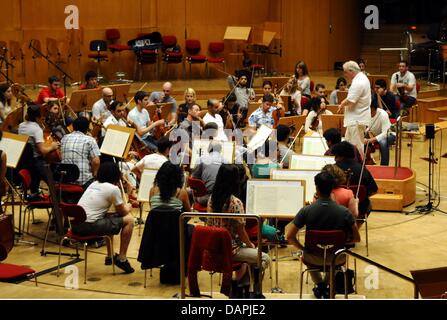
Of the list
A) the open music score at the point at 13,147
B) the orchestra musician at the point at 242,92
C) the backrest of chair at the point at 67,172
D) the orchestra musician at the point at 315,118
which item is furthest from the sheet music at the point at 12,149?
the orchestra musician at the point at 242,92

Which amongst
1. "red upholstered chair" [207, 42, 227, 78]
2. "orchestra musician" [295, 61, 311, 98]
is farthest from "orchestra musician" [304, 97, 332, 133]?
"red upholstered chair" [207, 42, 227, 78]

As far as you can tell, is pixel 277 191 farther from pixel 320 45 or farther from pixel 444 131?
pixel 320 45

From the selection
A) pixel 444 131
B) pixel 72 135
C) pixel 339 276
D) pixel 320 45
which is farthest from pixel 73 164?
pixel 320 45

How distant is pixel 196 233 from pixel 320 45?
15.5 metres

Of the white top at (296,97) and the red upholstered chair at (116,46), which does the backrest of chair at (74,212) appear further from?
the red upholstered chair at (116,46)

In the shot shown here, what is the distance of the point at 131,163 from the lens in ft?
34.3

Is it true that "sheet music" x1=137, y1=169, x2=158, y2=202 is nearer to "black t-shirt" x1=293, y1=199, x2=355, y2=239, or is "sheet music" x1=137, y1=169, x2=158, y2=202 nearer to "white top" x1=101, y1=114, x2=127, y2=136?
"black t-shirt" x1=293, y1=199, x2=355, y2=239

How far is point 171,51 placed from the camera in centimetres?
1867

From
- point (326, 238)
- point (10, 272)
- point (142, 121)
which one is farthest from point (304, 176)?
point (142, 121)

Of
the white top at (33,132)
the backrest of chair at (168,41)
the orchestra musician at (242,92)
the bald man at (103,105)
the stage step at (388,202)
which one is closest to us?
the white top at (33,132)

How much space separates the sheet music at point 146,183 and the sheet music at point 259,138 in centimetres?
195

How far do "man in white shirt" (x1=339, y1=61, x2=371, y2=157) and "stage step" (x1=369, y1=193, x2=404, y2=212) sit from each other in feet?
2.60

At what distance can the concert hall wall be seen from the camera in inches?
723

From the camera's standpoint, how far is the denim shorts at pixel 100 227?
7922mm
